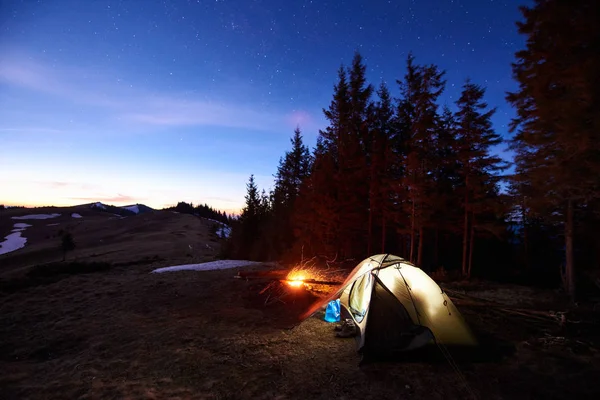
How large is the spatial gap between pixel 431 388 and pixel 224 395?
416 cm

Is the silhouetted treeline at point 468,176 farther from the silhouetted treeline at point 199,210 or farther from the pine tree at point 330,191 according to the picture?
the silhouetted treeline at point 199,210

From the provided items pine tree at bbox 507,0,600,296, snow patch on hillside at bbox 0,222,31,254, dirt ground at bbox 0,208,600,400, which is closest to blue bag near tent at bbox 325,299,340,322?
dirt ground at bbox 0,208,600,400

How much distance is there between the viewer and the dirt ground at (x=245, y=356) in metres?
5.81

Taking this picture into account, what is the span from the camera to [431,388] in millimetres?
5891

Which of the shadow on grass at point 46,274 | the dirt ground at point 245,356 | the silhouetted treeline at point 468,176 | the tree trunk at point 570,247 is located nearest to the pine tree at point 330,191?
the silhouetted treeline at point 468,176

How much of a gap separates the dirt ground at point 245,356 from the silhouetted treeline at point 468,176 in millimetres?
5858

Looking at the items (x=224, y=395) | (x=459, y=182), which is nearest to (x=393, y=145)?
(x=459, y=182)

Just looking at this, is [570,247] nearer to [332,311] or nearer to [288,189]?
[332,311]

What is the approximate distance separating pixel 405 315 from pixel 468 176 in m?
14.9

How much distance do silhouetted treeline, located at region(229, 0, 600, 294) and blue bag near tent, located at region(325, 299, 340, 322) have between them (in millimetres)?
10689

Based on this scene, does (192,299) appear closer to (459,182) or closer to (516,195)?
(516,195)

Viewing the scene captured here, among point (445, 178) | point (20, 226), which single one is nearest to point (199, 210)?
point (20, 226)

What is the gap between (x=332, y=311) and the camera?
10.2m

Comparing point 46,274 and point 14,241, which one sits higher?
point 46,274
